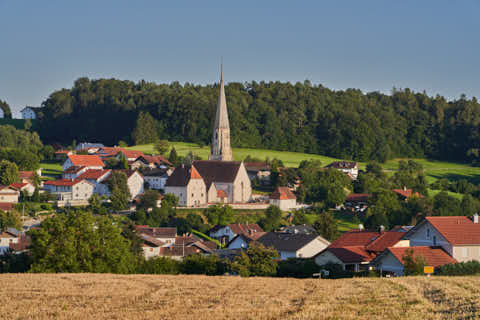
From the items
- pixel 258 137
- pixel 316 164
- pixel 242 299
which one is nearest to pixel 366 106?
pixel 258 137

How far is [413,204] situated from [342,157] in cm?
5078

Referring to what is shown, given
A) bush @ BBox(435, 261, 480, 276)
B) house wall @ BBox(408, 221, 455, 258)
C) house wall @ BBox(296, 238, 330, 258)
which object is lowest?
house wall @ BBox(296, 238, 330, 258)

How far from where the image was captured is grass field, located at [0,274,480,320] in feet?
57.7

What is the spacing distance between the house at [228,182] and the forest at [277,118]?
108 feet

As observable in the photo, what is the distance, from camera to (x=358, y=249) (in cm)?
4109

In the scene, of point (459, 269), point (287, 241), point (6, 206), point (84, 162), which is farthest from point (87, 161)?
point (459, 269)

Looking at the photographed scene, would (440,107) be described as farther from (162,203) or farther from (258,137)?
(162,203)

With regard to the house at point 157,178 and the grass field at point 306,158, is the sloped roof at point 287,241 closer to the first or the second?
the house at point 157,178

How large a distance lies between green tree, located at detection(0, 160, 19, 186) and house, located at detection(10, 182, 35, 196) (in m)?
1.32

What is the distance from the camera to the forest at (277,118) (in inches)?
4808

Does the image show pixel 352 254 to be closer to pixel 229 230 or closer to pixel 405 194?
pixel 229 230

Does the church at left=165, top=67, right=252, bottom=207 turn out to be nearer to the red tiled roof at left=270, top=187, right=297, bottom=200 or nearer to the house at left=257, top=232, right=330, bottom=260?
the red tiled roof at left=270, top=187, right=297, bottom=200

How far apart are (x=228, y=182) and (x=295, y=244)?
33.3 meters

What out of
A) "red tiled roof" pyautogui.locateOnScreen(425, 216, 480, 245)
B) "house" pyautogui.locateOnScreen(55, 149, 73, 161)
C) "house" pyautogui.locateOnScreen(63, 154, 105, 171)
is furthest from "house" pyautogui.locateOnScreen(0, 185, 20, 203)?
"red tiled roof" pyautogui.locateOnScreen(425, 216, 480, 245)
